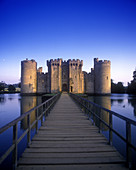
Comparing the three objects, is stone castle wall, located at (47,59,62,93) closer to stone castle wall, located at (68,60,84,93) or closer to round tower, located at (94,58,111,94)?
stone castle wall, located at (68,60,84,93)

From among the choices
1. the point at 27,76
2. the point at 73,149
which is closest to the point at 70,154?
the point at 73,149

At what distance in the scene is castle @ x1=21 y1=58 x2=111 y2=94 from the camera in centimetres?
3919

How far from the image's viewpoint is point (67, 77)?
40.7 meters

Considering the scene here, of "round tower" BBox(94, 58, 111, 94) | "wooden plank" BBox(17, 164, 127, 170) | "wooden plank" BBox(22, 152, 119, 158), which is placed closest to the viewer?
"wooden plank" BBox(17, 164, 127, 170)

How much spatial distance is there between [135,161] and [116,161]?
8.92ft

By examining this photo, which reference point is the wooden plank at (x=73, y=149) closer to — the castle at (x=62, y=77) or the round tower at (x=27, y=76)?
the castle at (x=62, y=77)

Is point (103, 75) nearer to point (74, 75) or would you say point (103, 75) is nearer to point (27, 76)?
point (74, 75)

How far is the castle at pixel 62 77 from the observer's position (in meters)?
39.2

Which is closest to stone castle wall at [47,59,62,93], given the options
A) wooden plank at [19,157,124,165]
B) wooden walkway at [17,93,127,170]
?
wooden walkway at [17,93,127,170]

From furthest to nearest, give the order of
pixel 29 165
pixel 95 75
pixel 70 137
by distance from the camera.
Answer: pixel 95 75, pixel 70 137, pixel 29 165

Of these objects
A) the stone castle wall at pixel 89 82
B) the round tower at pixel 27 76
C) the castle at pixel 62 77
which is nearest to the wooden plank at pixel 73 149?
the castle at pixel 62 77

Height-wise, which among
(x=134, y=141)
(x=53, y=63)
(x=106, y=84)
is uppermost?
(x=53, y=63)

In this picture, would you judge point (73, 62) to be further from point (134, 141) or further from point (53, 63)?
point (134, 141)

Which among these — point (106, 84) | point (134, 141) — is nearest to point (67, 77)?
point (106, 84)
